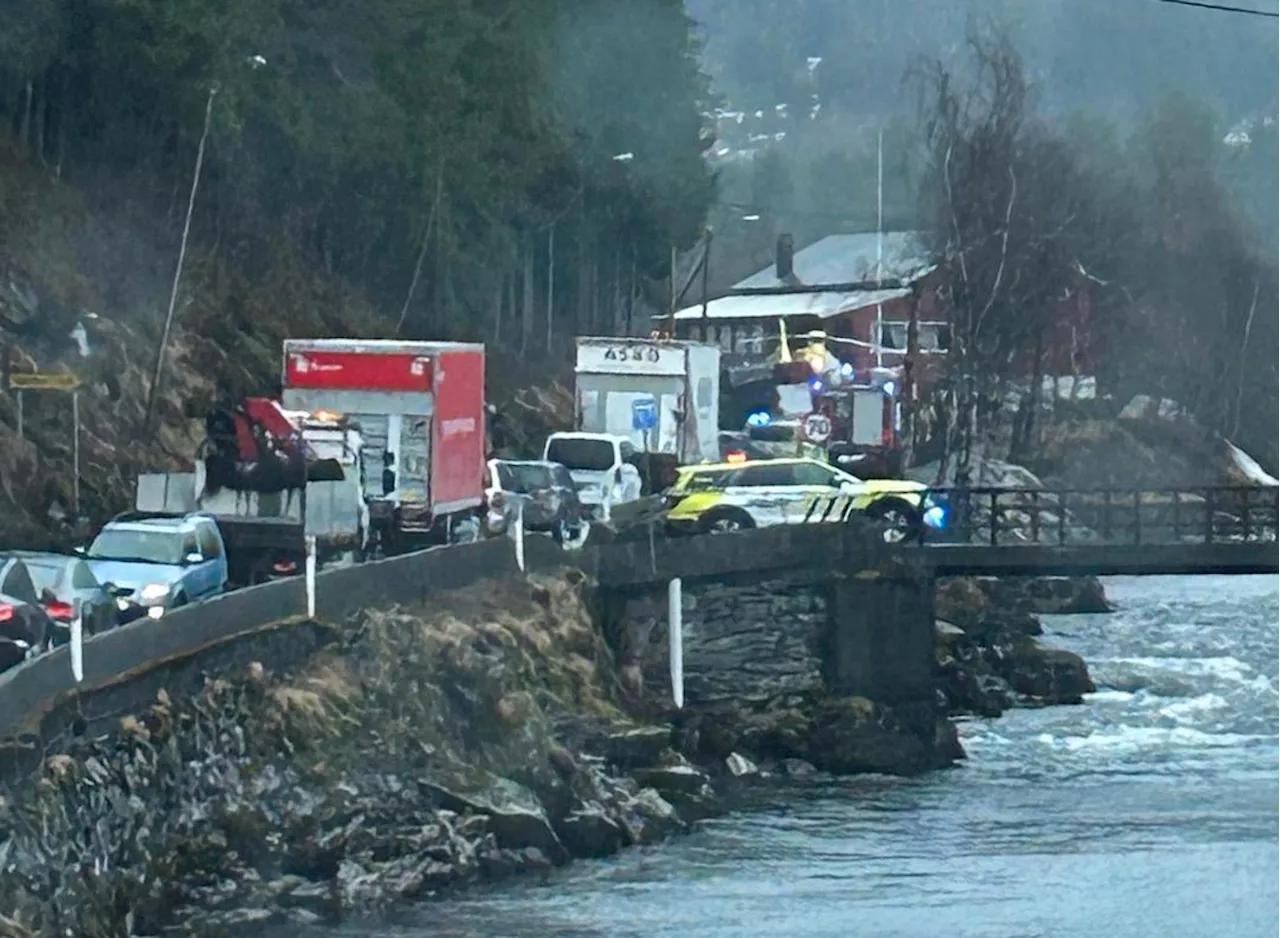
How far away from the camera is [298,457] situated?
39031 millimetres

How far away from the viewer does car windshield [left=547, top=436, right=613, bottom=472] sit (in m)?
49.1

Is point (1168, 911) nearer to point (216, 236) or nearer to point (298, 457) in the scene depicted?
point (298, 457)

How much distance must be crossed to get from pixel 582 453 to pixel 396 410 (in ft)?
28.6

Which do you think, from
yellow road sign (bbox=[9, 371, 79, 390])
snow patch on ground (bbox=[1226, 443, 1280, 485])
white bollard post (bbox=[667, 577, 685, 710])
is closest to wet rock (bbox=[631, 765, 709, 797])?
white bollard post (bbox=[667, 577, 685, 710])

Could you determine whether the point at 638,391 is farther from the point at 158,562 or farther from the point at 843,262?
the point at 843,262

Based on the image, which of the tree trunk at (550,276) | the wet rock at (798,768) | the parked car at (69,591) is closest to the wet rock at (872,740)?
the wet rock at (798,768)

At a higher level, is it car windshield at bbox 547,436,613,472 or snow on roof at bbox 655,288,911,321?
snow on roof at bbox 655,288,911,321

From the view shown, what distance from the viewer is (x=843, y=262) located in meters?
119

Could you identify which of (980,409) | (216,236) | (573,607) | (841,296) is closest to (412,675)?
(573,607)

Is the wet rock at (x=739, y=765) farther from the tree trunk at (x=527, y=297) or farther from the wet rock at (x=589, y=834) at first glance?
the tree trunk at (x=527, y=297)

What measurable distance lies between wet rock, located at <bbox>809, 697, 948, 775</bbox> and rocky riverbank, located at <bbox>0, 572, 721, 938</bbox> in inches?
149

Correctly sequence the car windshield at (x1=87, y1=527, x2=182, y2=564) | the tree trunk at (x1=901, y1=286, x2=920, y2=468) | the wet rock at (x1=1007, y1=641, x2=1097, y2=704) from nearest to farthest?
the car windshield at (x1=87, y1=527, x2=182, y2=564) < the wet rock at (x1=1007, y1=641, x2=1097, y2=704) < the tree trunk at (x1=901, y1=286, x2=920, y2=468)

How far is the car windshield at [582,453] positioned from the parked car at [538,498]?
197 cm

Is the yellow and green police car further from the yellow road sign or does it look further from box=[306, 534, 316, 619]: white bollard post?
box=[306, 534, 316, 619]: white bollard post
